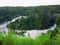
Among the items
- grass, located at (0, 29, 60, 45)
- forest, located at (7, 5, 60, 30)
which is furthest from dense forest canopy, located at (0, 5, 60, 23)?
grass, located at (0, 29, 60, 45)

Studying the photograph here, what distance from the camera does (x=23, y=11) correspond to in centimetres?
254

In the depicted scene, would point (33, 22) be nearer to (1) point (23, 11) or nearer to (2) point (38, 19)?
(2) point (38, 19)

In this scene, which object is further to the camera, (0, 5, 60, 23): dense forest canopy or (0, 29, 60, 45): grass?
(0, 5, 60, 23): dense forest canopy

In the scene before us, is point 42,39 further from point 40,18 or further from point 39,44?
point 40,18

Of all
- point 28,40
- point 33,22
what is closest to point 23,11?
point 33,22

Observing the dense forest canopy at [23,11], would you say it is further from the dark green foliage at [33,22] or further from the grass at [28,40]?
the grass at [28,40]

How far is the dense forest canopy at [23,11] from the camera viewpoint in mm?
2506

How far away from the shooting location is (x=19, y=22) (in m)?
2.50

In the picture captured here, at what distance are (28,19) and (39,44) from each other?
30 cm

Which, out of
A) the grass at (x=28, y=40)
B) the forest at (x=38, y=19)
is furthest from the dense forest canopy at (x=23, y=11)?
the grass at (x=28, y=40)

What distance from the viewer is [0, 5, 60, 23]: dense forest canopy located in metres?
2.51

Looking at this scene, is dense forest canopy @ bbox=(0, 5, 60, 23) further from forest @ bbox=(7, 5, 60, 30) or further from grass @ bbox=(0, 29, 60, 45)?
grass @ bbox=(0, 29, 60, 45)

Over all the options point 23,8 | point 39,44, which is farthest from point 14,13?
point 39,44
